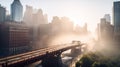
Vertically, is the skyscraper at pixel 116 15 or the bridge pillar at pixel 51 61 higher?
the skyscraper at pixel 116 15

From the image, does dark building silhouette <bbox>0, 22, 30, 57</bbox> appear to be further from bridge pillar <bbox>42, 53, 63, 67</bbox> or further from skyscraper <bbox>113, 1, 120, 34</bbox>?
skyscraper <bbox>113, 1, 120, 34</bbox>

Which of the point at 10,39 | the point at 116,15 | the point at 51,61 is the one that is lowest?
the point at 51,61

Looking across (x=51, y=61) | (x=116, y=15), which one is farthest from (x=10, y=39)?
(x=116, y=15)

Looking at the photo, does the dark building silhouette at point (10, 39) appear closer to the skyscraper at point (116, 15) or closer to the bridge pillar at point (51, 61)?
the bridge pillar at point (51, 61)

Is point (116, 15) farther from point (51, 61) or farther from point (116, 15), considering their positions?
point (51, 61)

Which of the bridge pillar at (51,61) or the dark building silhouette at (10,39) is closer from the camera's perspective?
the bridge pillar at (51,61)

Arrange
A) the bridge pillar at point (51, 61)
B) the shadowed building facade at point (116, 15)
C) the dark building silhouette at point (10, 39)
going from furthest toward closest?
the shadowed building facade at point (116, 15) → the dark building silhouette at point (10, 39) → the bridge pillar at point (51, 61)

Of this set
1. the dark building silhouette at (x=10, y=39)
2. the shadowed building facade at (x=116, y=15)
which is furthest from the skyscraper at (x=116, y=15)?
the dark building silhouette at (x=10, y=39)

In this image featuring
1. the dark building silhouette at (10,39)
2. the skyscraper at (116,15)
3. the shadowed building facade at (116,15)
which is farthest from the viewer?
the skyscraper at (116,15)

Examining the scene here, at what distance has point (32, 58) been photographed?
53156mm

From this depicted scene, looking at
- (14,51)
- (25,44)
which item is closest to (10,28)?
(14,51)

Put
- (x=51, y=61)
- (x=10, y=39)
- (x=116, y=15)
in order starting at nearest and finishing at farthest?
(x=51, y=61)
(x=10, y=39)
(x=116, y=15)

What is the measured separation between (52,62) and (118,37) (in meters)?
88.5

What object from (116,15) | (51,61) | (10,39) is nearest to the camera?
(51,61)
